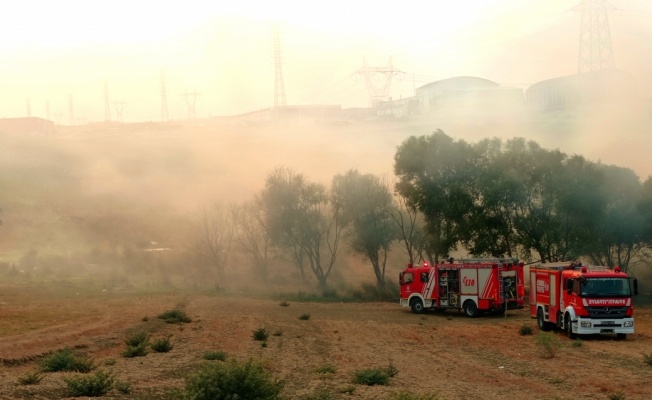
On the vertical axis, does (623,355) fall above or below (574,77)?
below

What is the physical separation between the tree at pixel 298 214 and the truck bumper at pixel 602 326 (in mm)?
48598

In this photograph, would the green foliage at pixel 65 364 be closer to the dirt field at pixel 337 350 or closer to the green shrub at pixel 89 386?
the dirt field at pixel 337 350

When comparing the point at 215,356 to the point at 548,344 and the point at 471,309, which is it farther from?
the point at 471,309

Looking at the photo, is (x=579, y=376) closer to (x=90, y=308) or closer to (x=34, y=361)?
(x=34, y=361)

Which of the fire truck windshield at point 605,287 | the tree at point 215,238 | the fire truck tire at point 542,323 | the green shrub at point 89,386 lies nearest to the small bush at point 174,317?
the fire truck tire at point 542,323

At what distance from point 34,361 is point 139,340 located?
14.1 feet

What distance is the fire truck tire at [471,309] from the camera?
50.2 metres

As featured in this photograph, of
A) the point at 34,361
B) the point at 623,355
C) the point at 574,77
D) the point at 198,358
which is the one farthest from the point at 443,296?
the point at 574,77

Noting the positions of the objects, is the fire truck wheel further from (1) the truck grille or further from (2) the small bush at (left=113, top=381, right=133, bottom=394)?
(2) the small bush at (left=113, top=381, right=133, bottom=394)

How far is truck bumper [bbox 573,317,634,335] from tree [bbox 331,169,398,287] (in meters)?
43.9

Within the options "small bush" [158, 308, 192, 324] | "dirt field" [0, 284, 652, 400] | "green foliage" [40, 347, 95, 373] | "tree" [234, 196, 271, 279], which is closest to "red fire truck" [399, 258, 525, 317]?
"dirt field" [0, 284, 652, 400]

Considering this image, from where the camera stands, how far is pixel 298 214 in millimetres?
83062

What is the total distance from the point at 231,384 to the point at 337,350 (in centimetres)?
1634

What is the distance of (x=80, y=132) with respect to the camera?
18275 cm
